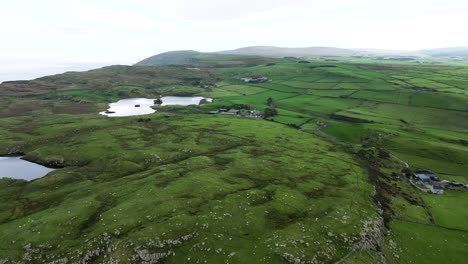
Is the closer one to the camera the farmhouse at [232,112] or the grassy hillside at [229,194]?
the grassy hillside at [229,194]

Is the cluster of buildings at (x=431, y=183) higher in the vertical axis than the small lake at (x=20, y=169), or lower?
lower

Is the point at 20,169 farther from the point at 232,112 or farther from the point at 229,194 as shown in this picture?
the point at 232,112

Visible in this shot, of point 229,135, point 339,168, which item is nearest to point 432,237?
point 339,168

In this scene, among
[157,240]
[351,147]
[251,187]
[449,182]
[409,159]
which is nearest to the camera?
[157,240]

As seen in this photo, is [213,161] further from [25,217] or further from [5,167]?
[5,167]

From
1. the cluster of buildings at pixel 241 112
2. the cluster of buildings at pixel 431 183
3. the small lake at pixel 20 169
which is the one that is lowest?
the cluster of buildings at pixel 431 183

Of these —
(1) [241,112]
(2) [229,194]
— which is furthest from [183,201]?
(1) [241,112]

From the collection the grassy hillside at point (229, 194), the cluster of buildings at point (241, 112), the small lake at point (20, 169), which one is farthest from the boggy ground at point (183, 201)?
the cluster of buildings at point (241, 112)

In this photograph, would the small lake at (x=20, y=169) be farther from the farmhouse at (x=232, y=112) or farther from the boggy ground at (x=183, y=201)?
the farmhouse at (x=232, y=112)
